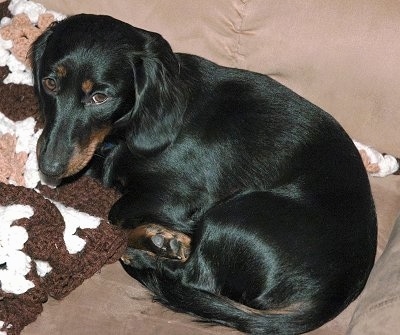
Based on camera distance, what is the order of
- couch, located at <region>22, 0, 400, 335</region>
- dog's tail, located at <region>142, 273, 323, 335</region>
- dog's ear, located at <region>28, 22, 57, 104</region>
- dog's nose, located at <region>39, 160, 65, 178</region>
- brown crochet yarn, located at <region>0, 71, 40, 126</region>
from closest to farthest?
dog's tail, located at <region>142, 273, 323, 335</region> → dog's nose, located at <region>39, 160, 65, 178</region> → dog's ear, located at <region>28, 22, 57, 104</region> → couch, located at <region>22, 0, 400, 335</region> → brown crochet yarn, located at <region>0, 71, 40, 126</region>

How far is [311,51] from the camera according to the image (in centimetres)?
258

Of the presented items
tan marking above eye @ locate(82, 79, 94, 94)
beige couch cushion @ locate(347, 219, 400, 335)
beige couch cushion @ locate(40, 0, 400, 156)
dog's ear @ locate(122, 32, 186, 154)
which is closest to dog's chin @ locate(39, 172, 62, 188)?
dog's ear @ locate(122, 32, 186, 154)

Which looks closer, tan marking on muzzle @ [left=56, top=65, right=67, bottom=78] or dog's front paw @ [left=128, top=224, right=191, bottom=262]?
tan marking on muzzle @ [left=56, top=65, right=67, bottom=78]

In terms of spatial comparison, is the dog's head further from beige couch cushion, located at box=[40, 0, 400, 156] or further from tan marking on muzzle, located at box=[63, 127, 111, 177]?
beige couch cushion, located at box=[40, 0, 400, 156]

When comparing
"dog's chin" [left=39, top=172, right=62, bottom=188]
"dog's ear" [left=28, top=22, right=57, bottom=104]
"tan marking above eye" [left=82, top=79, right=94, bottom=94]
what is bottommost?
"dog's chin" [left=39, top=172, right=62, bottom=188]

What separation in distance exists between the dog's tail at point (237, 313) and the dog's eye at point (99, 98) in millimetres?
564

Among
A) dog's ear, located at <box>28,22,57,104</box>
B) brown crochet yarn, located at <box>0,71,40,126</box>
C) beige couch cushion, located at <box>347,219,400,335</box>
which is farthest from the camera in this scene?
brown crochet yarn, located at <box>0,71,40,126</box>

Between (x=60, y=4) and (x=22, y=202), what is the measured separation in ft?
3.14

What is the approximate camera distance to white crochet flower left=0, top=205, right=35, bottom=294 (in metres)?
2.06

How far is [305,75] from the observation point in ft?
8.66

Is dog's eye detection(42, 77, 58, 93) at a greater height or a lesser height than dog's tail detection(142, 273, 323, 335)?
greater

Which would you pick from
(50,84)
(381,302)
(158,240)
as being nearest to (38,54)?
(50,84)

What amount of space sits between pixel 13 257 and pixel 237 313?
0.62 m

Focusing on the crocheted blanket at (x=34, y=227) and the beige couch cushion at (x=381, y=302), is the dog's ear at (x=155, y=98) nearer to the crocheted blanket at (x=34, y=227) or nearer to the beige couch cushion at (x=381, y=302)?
the crocheted blanket at (x=34, y=227)
